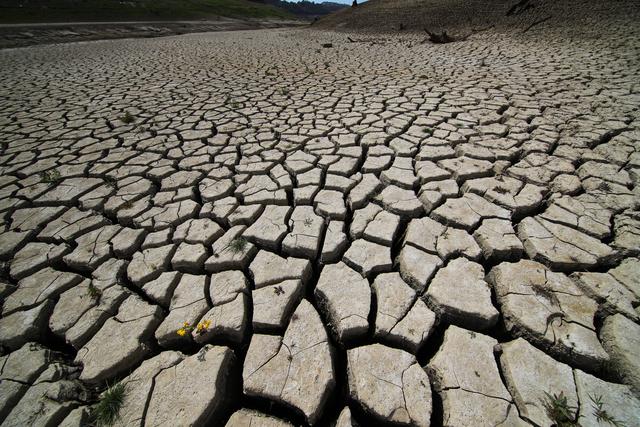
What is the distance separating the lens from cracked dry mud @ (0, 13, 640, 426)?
1023mm

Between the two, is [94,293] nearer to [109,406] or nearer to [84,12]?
[109,406]

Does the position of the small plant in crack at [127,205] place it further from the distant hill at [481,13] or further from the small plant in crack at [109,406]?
the distant hill at [481,13]

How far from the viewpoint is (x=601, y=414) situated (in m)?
0.90

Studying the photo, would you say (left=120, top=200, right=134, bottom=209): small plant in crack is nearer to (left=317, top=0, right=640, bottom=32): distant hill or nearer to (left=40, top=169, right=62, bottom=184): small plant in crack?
(left=40, top=169, right=62, bottom=184): small plant in crack

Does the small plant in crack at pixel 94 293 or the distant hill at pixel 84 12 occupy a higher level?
the small plant in crack at pixel 94 293

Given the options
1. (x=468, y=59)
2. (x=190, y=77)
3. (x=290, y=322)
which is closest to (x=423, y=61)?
(x=468, y=59)

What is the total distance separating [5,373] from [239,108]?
129 inches

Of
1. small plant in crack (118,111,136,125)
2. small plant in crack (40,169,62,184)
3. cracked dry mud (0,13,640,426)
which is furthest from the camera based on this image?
small plant in crack (118,111,136,125)

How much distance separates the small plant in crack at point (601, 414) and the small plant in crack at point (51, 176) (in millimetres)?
3456

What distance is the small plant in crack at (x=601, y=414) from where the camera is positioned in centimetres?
89

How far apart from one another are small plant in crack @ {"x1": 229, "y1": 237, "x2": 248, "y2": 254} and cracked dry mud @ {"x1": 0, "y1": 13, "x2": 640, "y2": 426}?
0.04 feet

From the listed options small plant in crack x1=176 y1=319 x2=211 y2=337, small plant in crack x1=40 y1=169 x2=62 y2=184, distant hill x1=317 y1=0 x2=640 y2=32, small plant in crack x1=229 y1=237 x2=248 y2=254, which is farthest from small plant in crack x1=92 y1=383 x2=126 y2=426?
distant hill x1=317 y1=0 x2=640 y2=32

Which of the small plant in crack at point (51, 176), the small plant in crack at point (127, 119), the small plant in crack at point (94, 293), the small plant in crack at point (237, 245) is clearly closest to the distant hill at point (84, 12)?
the small plant in crack at point (127, 119)

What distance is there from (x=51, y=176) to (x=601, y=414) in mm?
3550
